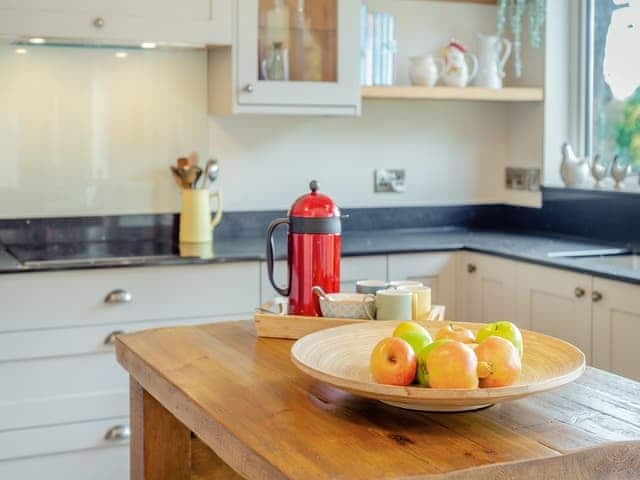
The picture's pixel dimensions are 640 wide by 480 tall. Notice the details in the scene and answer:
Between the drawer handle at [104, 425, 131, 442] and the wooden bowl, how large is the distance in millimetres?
1577

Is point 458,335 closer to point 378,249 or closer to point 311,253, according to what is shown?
point 311,253

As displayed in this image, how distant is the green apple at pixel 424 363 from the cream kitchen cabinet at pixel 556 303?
1.64 meters

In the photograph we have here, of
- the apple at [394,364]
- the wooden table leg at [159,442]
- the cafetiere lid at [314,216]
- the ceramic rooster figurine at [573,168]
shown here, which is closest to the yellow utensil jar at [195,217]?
the ceramic rooster figurine at [573,168]

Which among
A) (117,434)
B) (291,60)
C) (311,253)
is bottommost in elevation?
(117,434)

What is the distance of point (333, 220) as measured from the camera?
2.26 metres

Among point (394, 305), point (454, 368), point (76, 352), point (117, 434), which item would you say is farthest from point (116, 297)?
point (454, 368)

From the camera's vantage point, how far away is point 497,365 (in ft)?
5.20

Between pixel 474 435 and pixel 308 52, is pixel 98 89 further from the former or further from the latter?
pixel 474 435

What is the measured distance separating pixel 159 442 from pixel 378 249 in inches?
65.6

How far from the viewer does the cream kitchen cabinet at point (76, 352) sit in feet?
10.4

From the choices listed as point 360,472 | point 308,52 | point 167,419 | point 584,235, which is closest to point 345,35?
point 308,52

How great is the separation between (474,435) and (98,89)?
8.65 feet

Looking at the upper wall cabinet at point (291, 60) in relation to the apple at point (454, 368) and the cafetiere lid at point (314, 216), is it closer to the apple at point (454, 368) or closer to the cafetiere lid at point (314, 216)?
the cafetiere lid at point (314, 216)

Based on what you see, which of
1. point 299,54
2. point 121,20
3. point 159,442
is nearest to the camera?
point 159,442
